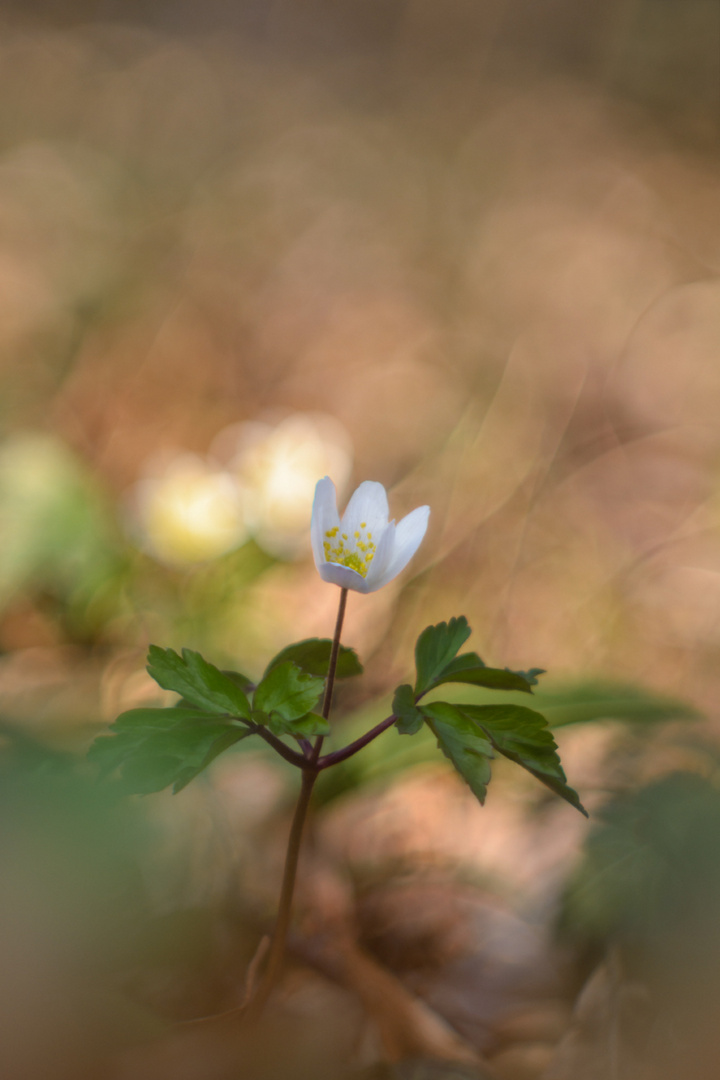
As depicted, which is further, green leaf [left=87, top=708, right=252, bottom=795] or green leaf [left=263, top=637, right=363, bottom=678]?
green leaf [left=263, top=637, right=363, bottom=678]

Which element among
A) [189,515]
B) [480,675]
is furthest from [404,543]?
[189,515]

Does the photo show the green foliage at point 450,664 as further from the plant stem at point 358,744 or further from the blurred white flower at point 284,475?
the blurred white flower at point 284,475

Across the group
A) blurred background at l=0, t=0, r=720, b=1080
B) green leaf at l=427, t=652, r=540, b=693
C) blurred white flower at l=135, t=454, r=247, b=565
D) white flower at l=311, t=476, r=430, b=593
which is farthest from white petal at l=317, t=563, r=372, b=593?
blurred white flower at l=135, t=454, r=247, b=565

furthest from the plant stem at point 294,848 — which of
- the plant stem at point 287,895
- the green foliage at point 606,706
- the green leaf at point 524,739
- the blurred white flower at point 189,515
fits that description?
the blurred white flower at point 189,515

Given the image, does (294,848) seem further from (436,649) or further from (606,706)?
(606,706)

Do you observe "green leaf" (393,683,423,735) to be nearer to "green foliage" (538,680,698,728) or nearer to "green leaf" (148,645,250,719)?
"green leaf" (148,645,250,719)

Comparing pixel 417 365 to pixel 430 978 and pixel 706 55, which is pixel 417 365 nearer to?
pixel 430 978
